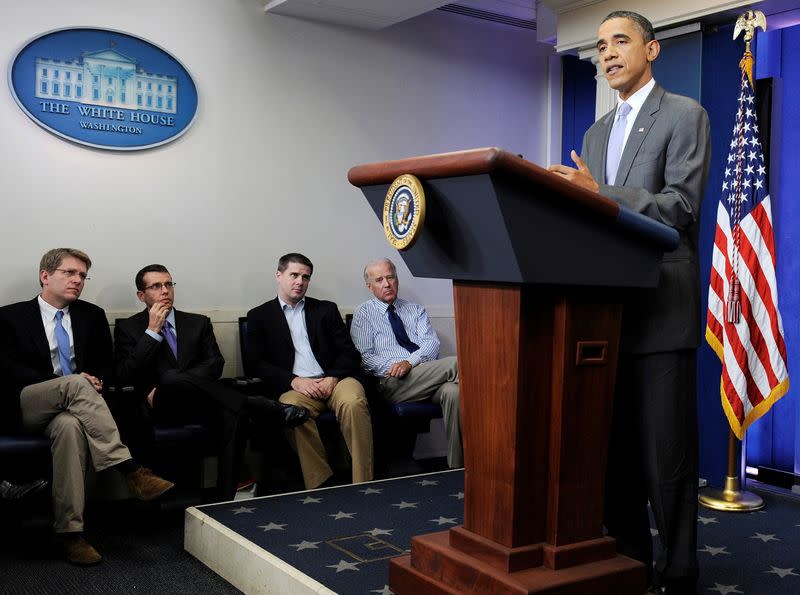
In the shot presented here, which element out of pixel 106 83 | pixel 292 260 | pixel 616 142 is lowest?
pixel 292 260

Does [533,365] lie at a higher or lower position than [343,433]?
Answer: higher

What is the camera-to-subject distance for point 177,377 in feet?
13.4

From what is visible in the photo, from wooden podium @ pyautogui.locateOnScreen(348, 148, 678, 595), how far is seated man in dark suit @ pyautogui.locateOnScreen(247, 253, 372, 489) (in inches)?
89.1

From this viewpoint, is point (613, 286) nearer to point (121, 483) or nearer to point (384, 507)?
point (384, 507)

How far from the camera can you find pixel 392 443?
4.91 m

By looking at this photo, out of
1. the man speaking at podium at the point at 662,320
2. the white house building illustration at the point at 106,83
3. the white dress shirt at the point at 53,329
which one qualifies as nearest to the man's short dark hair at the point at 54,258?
the white dress shirt at the point at 53,329

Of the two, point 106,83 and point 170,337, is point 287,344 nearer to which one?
point 170,337

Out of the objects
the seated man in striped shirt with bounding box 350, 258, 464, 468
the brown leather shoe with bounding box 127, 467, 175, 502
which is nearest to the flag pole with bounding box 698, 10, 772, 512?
the seated man in striped shirt with bounding box 350, 258, 464, 468

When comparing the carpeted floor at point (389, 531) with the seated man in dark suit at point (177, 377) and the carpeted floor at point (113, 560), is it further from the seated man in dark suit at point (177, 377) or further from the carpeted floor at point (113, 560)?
the seated man in dark suit at point (177, 377)

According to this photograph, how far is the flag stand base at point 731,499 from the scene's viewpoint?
399 centimetres

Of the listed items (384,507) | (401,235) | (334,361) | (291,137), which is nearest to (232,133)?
(291,137)

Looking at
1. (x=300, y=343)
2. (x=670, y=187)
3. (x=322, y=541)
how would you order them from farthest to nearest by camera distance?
(x=300, y=343) → (x=322, y=541) → (x=670, y=187)

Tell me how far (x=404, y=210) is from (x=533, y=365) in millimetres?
437

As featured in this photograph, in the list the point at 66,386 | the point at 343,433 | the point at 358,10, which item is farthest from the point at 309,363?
the point at 358,10
